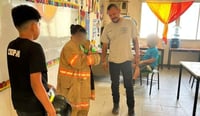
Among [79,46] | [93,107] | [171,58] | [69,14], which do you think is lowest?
[93,107]

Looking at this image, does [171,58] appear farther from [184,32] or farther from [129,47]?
[129,47]

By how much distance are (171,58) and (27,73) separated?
19.3 feet

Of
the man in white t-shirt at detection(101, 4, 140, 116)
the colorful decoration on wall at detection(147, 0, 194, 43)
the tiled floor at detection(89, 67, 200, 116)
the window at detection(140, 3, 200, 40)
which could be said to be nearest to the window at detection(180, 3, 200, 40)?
the window at detection(140, 3, 200, 40)

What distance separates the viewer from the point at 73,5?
10.8ft

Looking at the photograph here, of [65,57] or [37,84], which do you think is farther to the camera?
[65,57]

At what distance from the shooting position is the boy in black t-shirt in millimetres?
1174

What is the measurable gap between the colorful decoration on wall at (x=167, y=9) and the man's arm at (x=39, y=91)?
545 centimetres

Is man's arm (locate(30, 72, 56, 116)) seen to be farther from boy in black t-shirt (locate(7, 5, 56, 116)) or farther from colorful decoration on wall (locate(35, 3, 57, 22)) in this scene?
colorful decoration on wall (locate(35, 3, 57, 22))

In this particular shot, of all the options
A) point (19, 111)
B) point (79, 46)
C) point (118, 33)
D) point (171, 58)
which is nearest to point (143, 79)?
point (171, 58)

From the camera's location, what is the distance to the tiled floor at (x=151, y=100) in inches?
122

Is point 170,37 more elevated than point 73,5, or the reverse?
point 73,5

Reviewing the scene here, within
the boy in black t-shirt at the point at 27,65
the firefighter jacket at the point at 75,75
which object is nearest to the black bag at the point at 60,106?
the boy in black t-shirt at the point at 27,65

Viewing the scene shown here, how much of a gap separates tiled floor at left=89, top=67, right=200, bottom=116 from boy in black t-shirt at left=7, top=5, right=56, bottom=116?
1.81 metres

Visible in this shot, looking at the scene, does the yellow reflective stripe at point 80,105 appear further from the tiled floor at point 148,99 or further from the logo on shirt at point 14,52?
the logo on shirt at point 14,52
